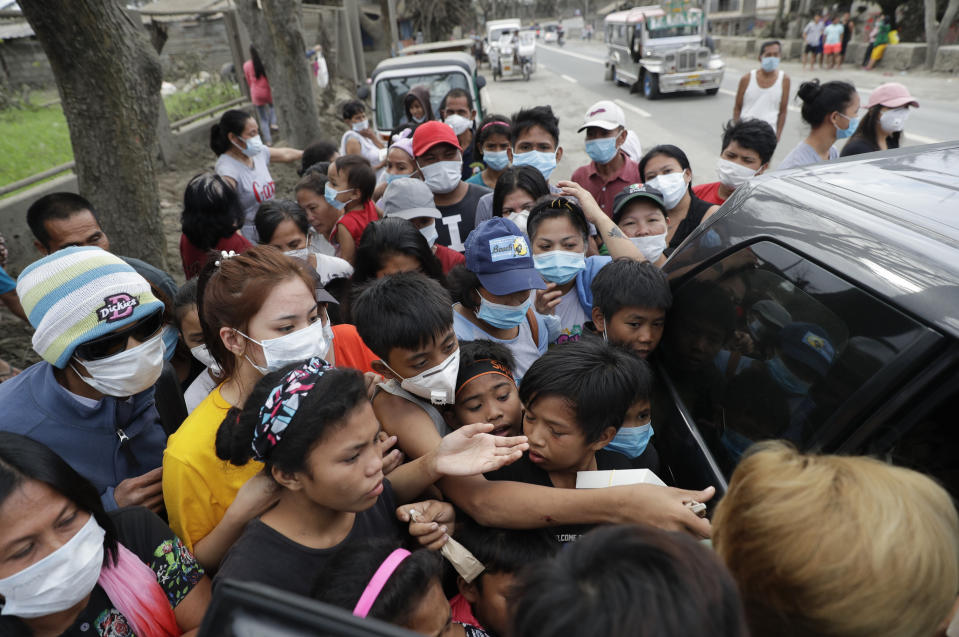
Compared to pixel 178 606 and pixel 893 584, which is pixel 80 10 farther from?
pixel 893 584

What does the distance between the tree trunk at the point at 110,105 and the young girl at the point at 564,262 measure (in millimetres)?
2905

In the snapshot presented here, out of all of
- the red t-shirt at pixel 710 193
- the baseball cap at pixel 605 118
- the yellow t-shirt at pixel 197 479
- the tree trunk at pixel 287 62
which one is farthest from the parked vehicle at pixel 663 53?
the yellow t-shirt at pixel 197 479

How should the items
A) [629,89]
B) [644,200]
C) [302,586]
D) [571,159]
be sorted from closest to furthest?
[302,586], [644,200], [571,159], [629,89]

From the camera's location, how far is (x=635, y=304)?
2.25 meters

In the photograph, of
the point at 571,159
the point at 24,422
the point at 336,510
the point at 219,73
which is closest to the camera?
the point at 336,510

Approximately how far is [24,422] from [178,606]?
0.85 m

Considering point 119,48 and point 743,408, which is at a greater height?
point 119,48

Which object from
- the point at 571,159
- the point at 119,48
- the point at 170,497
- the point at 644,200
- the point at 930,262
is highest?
the point at 119,48

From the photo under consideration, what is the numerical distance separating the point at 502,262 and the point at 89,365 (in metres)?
1.54

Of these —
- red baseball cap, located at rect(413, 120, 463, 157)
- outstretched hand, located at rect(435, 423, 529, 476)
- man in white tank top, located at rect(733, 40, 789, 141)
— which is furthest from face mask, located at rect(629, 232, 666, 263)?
man in white tank top, located at rect(733, 40, 789, 141)

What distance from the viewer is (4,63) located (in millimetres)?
10188

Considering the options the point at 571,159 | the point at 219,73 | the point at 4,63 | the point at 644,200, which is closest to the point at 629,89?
the point at 571,159

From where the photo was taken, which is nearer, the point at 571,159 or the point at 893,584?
the point at 893,584

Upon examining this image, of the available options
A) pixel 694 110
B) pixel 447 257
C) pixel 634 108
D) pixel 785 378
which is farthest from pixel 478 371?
pixel 634 108
